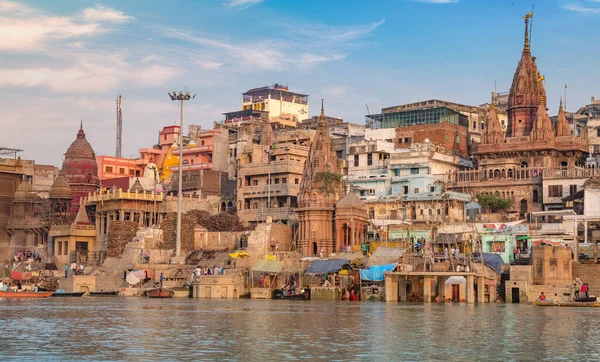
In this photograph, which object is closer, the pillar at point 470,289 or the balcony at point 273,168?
the pillar at point 470,289

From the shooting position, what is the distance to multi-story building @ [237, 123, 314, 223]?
257 ft

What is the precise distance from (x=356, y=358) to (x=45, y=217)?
5860 centimetres

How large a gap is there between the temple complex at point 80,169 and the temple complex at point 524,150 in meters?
31.4

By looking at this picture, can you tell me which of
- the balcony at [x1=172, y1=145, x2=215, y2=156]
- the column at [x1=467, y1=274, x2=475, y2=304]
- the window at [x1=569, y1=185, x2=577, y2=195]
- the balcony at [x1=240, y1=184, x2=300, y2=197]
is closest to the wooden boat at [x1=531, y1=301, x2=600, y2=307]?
the column at [x1=467, y1=274, x2=475, y2=304]

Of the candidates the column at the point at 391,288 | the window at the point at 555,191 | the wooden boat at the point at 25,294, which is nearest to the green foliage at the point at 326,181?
the window at the point at 555,191

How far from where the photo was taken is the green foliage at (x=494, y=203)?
70944 mm

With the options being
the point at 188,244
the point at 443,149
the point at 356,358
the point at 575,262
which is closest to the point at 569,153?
the point at 443,149

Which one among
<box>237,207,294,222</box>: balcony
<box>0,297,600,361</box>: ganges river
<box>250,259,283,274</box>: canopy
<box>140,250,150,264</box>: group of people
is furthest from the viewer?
<box>237,207,294,222</box>: balcony

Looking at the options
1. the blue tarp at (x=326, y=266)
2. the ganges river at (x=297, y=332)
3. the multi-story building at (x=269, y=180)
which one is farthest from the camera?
the multi-story building at (x=269, y=180)

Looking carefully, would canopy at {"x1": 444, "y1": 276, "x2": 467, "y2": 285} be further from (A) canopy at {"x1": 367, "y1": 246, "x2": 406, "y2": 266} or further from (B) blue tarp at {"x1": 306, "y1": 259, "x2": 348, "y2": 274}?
(B) blue tarp at {"x1": 306, "y1": 259, "x2": 348, "y2": 274}

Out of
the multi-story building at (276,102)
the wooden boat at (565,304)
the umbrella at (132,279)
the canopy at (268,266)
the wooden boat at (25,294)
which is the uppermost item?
the multi-story building at (276,102)

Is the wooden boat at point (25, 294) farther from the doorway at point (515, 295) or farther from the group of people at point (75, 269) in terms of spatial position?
the doorway at point (515, 295)

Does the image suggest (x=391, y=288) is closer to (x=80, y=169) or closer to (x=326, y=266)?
(x=326, y=266)

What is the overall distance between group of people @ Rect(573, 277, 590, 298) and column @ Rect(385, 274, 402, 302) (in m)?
9.40
